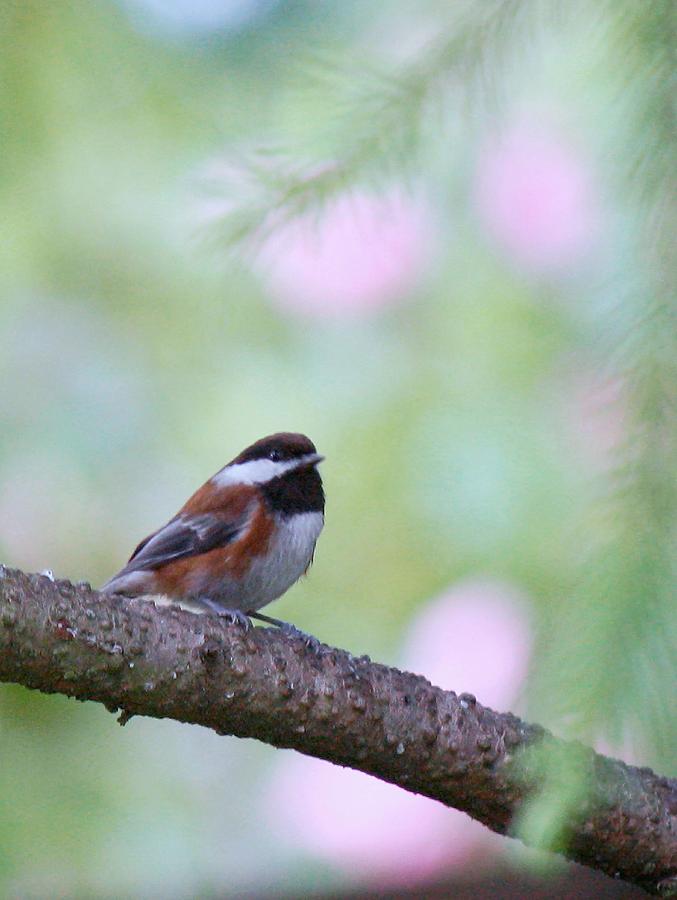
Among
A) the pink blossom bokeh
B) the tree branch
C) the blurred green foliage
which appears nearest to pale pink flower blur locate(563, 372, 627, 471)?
the blurred green foliage

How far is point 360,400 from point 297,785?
795 mm

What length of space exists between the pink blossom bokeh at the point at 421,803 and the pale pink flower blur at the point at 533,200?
69 centimetres

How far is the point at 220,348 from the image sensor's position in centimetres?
243

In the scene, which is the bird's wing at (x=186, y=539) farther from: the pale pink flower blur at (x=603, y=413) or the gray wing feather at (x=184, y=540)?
the pale pink flower blur at (x=603, y=413)

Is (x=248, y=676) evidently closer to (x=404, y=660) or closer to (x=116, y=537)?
(x=404, y=660)

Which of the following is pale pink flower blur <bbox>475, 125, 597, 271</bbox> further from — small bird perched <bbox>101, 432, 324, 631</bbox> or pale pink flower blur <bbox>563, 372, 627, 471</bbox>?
pale pink flower blur <bbox>563, 372, 627, 471</bbox>

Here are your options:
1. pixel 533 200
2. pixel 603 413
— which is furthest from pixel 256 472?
pixel 603 413

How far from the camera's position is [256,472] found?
2.20 m

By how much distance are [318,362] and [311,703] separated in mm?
1269

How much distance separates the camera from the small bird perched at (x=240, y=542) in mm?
2074

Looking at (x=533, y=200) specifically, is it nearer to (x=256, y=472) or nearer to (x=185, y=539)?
(x=256, y=472)

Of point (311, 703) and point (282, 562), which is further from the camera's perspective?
point (282, 562)

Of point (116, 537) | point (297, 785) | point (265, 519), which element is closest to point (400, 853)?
point (297, 785)

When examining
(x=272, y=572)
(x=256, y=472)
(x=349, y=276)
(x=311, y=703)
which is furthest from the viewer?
(x=349, y=276)
